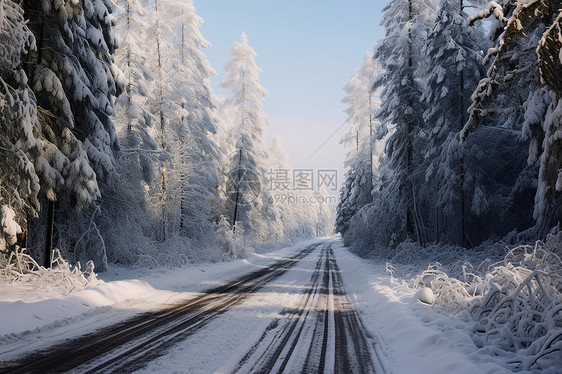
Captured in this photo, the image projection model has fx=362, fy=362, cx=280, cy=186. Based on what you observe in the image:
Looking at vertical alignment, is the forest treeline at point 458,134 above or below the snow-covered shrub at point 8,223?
above

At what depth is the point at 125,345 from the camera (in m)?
5.25

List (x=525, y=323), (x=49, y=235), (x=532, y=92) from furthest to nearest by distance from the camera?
(x=49, y=235) → (x=532, y=92) → (x=525, y=323)

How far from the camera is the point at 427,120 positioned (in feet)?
58.7

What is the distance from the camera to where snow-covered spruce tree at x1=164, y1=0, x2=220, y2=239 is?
72.4 feet

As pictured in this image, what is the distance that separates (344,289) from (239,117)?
67.9ft

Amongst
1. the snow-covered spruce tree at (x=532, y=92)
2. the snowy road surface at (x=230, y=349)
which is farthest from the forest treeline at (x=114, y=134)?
the snow-covered spruce tree at (x=532, y=92)

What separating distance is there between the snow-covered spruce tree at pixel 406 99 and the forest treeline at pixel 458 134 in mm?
54

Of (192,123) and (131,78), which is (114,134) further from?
(192,123)

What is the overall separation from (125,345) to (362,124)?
98.8ft

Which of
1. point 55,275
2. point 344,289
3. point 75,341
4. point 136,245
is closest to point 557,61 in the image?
point 75,341

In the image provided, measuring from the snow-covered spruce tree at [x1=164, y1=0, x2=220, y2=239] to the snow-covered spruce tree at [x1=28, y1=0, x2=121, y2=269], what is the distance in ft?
29.3

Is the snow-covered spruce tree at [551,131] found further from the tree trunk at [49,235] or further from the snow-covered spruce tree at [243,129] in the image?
the snow-covered spruce tree at [243,129]

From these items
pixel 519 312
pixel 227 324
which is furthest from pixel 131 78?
pixel 519 312

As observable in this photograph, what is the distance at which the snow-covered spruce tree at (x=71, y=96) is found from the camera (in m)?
10.5
